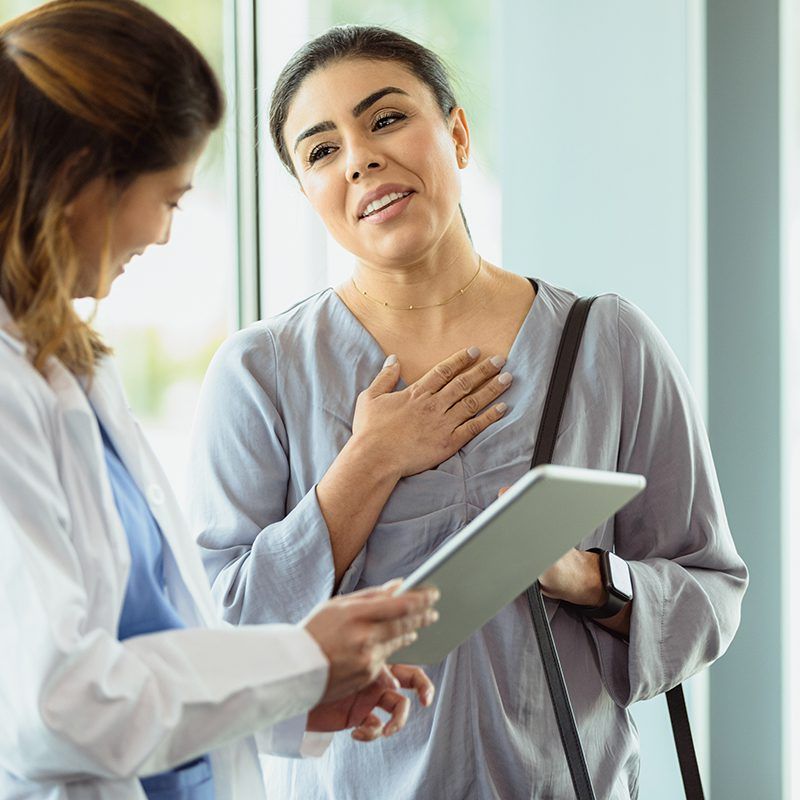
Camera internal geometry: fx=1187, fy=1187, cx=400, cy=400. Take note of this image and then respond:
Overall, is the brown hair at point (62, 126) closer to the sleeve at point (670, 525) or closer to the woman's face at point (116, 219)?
the woman's face at point (116, 219)

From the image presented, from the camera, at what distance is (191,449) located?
1.79 m

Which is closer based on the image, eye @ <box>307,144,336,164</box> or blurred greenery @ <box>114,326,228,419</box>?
eye @ <box>307,144,336,164</box>

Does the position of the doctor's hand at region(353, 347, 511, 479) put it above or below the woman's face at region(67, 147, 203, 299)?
below

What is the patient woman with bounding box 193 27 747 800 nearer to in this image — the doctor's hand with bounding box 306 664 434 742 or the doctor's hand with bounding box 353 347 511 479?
the doctor's hand with bounding box 353 347 511 479

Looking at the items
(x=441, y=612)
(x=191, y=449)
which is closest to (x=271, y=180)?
(x=191, y=449)

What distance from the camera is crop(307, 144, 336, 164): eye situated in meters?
1.77

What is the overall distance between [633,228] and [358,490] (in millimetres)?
1133

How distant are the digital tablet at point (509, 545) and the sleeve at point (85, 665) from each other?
0.19 metres

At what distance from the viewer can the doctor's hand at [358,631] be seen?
1092mm

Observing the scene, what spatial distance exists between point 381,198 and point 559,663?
69 centimetres

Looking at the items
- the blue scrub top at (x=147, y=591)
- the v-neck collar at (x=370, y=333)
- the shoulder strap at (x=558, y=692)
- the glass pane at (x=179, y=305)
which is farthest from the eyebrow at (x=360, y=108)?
the glass pane at (x=179, y=305)

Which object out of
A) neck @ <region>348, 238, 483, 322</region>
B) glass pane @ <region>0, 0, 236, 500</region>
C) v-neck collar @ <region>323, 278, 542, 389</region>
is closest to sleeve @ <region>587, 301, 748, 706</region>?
v-neck collar @ <region>323, 278, 542, 389</region>

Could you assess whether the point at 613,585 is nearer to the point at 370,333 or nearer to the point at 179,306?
the point at 370,333

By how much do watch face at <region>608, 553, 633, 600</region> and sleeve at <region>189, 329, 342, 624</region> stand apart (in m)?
0.36
